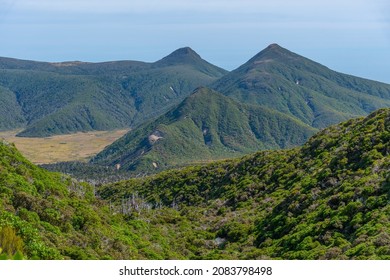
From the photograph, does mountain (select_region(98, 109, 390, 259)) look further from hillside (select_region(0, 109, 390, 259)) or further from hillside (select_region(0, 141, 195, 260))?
hillside (select_region(0, 141, 195, 260))

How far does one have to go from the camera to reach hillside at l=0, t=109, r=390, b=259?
4116cm

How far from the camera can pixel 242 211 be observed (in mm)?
80250

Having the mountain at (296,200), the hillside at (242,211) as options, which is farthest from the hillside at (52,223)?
the mountain at (296,200)

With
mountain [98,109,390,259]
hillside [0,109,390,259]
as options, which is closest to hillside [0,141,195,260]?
hillside [0,109,390,259]

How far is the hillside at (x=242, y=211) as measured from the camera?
41156mm

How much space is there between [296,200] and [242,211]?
52.9 feet

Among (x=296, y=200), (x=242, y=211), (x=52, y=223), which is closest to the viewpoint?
(x=52, y=223)

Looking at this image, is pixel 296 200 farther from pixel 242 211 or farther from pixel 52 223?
pixel 52 223

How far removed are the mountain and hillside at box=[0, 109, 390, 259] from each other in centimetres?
17

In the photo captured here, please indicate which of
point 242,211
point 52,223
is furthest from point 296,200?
point 52,223

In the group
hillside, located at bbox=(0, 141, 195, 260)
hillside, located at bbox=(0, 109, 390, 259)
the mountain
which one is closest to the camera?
hillside, located at bbox=(0, 141, 195, 260)

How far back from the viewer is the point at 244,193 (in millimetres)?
86688

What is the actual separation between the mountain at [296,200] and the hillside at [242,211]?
0.57 ft

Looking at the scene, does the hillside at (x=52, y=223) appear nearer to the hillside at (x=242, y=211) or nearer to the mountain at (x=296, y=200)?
the hillside at (x=242, y=211)
